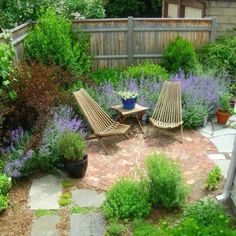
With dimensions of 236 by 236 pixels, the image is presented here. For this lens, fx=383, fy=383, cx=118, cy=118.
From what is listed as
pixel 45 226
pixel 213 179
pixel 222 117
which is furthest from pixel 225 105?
pixel 45 226

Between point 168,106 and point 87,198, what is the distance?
285 centimetres

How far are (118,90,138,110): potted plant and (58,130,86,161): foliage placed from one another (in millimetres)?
1803

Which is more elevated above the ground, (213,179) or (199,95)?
(199,95)

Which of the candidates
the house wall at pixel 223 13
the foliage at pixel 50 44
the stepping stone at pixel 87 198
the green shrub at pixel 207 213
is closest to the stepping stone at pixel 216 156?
the green shrub at pixel 207 213

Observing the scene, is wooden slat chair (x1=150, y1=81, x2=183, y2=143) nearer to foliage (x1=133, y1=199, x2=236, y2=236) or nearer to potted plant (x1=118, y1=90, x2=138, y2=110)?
potted plant (x1=118, y1=90, x2=138, y2=110)

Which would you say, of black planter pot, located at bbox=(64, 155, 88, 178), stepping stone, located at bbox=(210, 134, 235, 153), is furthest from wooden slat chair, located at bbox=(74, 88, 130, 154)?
stepping stone, located at bbox=(210, 134, 235, 153)

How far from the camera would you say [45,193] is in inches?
210

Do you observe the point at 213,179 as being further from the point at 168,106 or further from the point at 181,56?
the point at 181,56

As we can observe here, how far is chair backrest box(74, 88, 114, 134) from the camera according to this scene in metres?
6.76

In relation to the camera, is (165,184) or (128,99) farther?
(128,99)

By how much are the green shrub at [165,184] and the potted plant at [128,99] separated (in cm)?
245

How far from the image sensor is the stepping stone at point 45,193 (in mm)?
5061

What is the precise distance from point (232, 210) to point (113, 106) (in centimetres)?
343

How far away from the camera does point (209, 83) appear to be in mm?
8109
